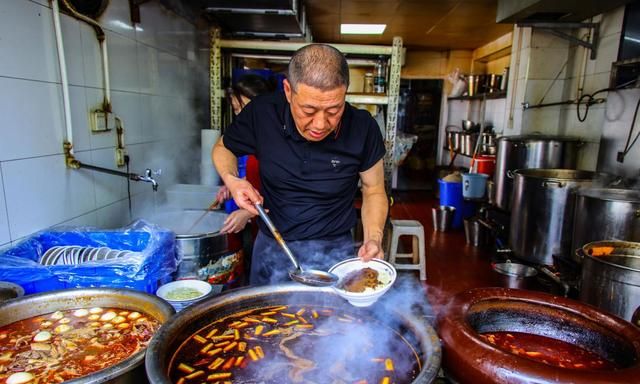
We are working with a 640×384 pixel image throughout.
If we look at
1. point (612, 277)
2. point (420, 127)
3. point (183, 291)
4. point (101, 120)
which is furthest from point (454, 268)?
point (420, 127)

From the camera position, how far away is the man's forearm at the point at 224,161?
241 cm

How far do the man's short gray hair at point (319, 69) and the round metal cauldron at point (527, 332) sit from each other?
1.06 metres

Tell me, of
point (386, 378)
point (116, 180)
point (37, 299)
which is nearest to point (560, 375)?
point (386, 378)

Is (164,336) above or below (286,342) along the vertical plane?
above

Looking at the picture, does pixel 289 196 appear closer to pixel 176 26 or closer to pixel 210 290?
pixel 210 290

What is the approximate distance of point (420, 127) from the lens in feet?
37.2

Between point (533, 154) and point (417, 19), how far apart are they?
3509mm

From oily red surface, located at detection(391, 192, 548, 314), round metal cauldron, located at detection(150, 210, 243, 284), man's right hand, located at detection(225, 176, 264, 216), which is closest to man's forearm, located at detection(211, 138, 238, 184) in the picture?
man's right hand, located at detection(225, 176, 264, 216)

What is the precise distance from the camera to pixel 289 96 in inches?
81.4

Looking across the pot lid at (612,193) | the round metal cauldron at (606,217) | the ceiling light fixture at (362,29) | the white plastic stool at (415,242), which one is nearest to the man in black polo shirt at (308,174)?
the round metal cauldron at (606,217)

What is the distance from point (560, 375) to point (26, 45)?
8.75ft

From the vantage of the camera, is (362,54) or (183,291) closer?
(183,291)

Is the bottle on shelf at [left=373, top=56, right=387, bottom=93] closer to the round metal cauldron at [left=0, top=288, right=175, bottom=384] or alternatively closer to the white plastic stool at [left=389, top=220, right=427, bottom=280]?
the white plastic stool at [left=389, top=220, right=427, bottom=280]

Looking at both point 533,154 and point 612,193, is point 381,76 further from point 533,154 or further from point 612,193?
point 612,193
